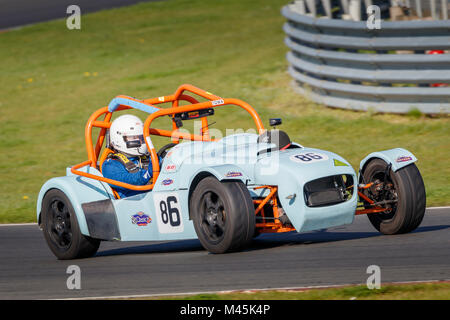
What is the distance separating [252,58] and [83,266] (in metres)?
13.1

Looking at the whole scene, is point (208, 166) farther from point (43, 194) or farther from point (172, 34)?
point (172, 34)

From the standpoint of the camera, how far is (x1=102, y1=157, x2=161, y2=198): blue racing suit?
825 cm

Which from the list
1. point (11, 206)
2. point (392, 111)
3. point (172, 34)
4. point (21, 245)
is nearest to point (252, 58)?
point (172, 34)

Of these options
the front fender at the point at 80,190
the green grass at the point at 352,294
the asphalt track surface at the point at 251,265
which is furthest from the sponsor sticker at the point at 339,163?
the front fender at the point at 80,190

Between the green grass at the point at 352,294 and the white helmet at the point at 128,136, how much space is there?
105 inches

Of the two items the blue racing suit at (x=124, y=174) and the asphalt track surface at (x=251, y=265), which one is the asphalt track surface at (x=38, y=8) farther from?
the asphalt track surface at (x=251, y=265)

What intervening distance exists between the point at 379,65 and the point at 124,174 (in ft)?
20.6

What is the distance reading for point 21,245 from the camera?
9.26 metres

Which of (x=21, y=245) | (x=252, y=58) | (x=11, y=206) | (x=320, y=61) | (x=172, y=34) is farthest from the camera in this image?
(x=172, y=34)

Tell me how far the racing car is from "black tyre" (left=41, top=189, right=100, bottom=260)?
0.03 ft

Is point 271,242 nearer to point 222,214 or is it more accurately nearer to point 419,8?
point 222,214

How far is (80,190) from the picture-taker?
27.3 ft

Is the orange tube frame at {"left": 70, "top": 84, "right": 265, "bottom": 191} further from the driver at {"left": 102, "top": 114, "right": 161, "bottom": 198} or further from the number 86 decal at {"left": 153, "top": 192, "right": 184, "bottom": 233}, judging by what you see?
the number 86 decal at {"left": 153, "top": 192, "right": 184, "bottom": 233}

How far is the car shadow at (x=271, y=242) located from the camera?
26.3 feet
